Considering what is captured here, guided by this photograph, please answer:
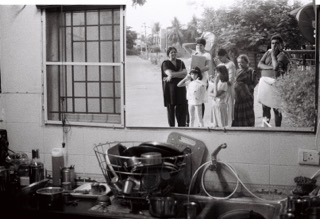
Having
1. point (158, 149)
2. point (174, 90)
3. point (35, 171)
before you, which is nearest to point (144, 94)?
point (174, 90)

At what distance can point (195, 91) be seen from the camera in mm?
2264

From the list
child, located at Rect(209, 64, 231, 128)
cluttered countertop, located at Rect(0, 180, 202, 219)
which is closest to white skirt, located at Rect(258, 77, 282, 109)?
child, located at Rect(209, 64, 231, 128)

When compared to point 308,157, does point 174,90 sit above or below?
above

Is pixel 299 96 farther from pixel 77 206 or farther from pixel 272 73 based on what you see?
pixel 77 206

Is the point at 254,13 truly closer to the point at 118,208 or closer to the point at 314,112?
the point at 314,112

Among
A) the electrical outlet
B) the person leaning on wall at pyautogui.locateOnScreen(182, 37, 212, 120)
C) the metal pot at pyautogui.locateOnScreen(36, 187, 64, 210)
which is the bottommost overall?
the metal pot at pyautogui.locateOnScreen(36, 187, 64, 210)

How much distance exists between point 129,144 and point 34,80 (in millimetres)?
674

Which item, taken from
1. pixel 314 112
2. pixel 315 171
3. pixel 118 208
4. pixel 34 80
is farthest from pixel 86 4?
pixel 315 171

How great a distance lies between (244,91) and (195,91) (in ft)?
0.82

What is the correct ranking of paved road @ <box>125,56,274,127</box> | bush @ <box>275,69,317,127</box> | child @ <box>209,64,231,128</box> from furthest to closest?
paved road @ <box>125,56,274,127</box>, child @ <box>209,64,231,128</box>, bush @ <box>275,69,317,127</box>

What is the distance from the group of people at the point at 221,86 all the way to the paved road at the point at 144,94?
0.04 metres

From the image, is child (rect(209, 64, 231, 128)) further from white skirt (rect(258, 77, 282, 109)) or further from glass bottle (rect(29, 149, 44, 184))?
glass bottle (rect(29, 149, 44, 184))

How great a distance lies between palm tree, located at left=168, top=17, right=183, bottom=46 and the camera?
2246 millimetres

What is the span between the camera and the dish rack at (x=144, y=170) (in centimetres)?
200
